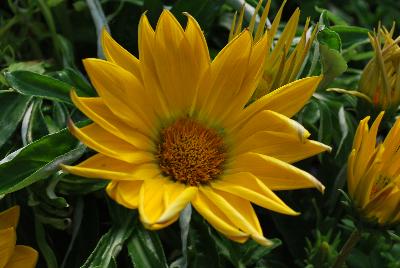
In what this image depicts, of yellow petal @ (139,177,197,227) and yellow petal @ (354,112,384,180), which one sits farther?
yellow petal @ (354,112,384,180)

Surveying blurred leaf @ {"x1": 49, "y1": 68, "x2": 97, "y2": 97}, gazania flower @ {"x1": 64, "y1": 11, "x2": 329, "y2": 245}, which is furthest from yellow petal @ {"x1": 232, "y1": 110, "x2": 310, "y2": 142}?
blurred leaf @ {"x1": 49, "y1": 68, "x2": 97, "y2": 97}

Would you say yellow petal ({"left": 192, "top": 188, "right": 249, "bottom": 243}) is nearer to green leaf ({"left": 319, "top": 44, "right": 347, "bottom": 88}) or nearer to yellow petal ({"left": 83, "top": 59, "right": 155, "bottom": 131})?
yellow petal ({"left": 83, "top": 59, "right": 155, "bottom": 131})

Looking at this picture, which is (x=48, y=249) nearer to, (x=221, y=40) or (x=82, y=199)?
(x=82, y=199)

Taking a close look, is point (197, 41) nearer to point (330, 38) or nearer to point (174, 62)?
point (174, 62)

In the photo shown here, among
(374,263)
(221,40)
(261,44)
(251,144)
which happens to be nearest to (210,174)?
(251,144)

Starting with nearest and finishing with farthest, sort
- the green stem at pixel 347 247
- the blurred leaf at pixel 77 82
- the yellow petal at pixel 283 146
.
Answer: the yellow petal at pixel 283 146 < the green stem at pixel 347 247 < the blurred leaf at pixel 77 82

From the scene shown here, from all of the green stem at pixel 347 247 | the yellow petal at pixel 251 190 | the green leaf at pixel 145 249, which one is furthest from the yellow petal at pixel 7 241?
the green stem at pixel 347 247

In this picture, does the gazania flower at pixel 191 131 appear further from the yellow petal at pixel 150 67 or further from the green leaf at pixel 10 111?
the green leaf at pixel 10 111

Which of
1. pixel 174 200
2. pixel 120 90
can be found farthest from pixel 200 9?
pixel 174 200
